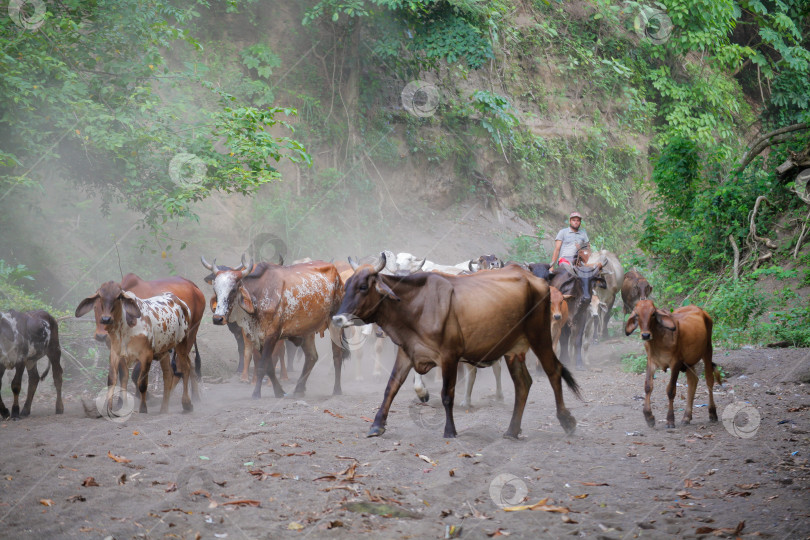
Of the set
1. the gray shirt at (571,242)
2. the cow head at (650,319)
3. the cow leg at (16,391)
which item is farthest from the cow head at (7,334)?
the gray shirt at (571,242)

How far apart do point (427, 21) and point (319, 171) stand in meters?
5.24

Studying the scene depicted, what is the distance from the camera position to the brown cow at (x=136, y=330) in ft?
27.8

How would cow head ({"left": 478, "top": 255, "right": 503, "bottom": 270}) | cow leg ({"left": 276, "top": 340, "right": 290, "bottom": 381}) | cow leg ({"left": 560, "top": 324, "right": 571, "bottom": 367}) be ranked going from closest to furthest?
cow leg ({"left": 276, "top": 340, "right": 290, "bottom": 381}) < cow leg ({"left": 560, "top": 324, "right": 571, "bottom": 367}) < cow head ({"left": 478, "top": 255, "right": 503, "bottom": 270})

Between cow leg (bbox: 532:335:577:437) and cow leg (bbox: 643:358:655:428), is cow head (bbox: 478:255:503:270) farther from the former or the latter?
cow leg (bbox: 643:358:655:428)

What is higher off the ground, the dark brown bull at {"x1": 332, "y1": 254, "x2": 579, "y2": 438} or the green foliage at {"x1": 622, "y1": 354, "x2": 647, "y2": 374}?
the dark brown bull at {"x1": 332, "y1": 254, "x2": 579, "y2": 438}

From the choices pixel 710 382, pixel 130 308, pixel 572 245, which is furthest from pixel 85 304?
pixel 572 245

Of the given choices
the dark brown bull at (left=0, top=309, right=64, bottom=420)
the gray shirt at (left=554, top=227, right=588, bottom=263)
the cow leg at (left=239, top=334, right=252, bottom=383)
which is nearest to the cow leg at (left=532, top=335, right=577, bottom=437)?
the cow leg at (left=239, top=334, right=252, bottom=383)

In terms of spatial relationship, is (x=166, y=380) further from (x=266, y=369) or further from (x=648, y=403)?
(x=648, y=403)

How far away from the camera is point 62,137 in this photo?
12.5m

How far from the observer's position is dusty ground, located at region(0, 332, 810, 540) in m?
5.06

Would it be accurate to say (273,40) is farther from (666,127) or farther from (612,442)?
(612,442)

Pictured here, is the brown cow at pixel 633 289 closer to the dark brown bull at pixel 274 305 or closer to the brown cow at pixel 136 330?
the dark brown bull at pixel 274 305

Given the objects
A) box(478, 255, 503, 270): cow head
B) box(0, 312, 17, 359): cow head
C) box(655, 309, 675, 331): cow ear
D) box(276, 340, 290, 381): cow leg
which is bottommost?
box(276, 340, 290, 381): cow leg

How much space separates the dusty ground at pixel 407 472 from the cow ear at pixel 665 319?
1.14 m
